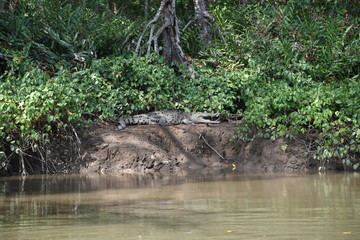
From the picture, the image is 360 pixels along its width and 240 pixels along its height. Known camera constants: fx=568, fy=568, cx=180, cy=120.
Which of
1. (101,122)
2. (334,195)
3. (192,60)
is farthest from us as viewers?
(192,60)

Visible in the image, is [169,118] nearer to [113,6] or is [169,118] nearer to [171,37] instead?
[171,37]

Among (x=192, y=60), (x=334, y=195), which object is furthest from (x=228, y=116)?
(x=334, y=195)

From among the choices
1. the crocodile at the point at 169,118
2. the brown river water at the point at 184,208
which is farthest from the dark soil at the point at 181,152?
the brown river water at the point at 184,208

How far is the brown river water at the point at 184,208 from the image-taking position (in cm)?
438

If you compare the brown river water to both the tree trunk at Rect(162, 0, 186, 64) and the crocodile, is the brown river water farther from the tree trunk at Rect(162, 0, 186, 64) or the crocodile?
the tree trunk at Rect(162, 0, 186, 64)

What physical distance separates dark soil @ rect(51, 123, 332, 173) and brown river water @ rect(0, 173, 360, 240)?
1.45 m

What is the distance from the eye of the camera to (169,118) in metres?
12.1

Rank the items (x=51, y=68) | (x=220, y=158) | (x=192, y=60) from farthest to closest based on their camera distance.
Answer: (x=192, y=60), (x=51, y=68), (x=220, y=158)

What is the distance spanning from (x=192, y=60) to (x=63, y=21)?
3258mm

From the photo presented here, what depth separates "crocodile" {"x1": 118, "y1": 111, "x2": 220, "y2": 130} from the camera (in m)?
11.9

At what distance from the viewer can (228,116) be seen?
474 inches

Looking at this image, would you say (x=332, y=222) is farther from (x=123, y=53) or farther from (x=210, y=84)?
(x=123, y=53)

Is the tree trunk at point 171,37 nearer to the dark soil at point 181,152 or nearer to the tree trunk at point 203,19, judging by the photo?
the tree trunk at point 203,19

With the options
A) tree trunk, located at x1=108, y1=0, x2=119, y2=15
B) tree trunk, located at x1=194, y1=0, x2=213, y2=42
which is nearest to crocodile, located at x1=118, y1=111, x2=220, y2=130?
tree trunk, located at x1=194, y1=0, x2=213, y2=42
